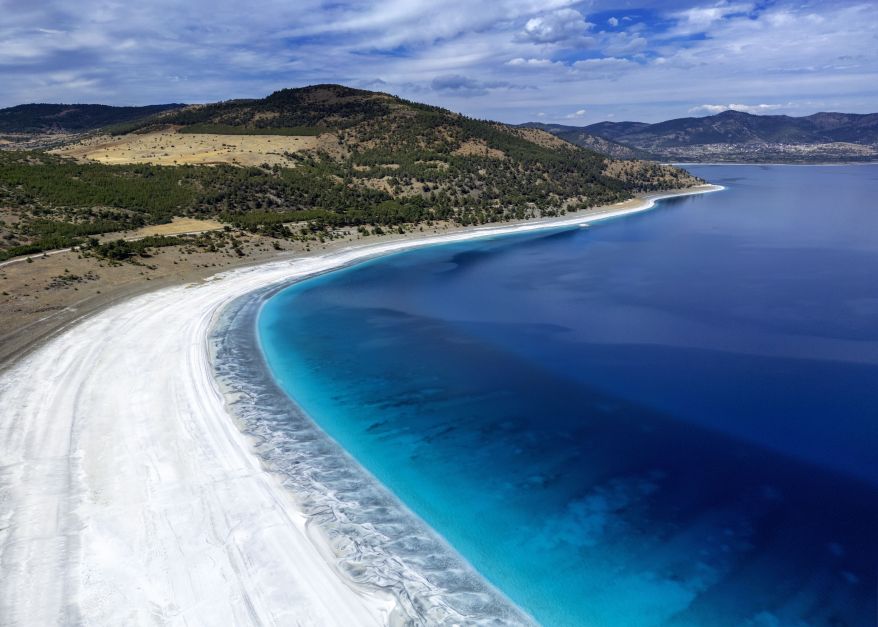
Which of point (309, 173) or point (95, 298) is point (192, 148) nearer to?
point (309, 173)

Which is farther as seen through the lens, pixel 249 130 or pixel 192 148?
pixel 249 130

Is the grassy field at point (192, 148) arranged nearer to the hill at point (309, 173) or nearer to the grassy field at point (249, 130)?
the hill at point (309, 173)

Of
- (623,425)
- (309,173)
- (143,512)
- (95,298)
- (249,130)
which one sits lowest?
(623,425)

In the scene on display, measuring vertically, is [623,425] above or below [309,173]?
below

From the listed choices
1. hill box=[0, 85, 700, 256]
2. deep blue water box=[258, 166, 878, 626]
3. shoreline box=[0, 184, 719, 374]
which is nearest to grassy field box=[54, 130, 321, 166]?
hill box=[0, 85, 700, 256]

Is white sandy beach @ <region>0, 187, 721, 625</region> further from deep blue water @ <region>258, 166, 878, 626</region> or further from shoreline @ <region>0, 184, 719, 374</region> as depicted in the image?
deep blue water @ <region>258, 166, 878, 626</region>

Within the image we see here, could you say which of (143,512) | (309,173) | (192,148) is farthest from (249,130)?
(143,512)
